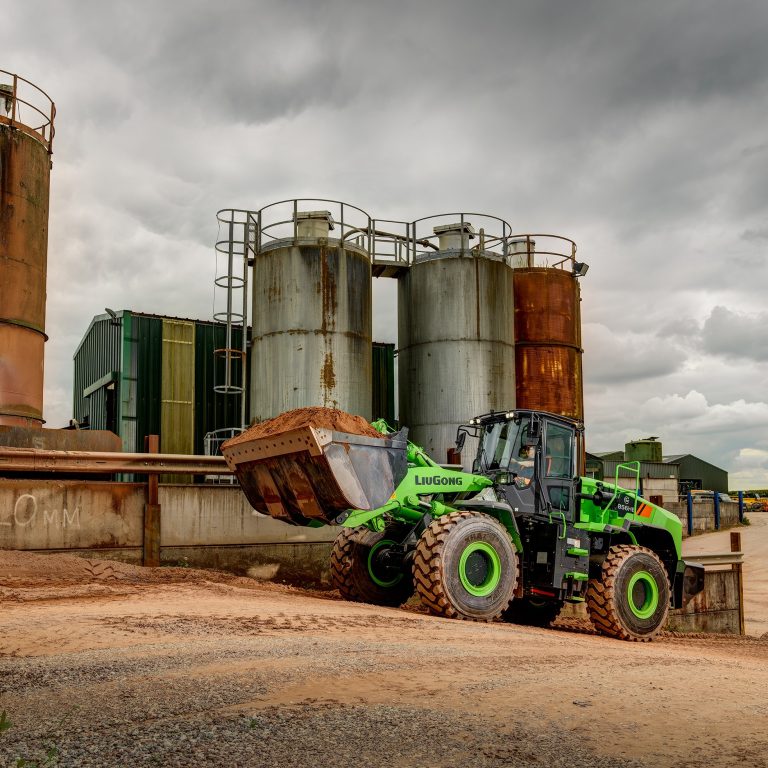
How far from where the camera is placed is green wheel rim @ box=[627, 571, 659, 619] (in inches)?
458

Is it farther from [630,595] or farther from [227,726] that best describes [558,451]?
[227,726]

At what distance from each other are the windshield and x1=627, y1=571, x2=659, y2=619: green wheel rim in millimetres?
2445

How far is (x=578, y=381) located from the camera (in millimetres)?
24328

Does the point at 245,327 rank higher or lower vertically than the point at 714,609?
higher

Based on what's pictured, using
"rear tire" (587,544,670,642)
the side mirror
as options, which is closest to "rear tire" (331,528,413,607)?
the side mirror

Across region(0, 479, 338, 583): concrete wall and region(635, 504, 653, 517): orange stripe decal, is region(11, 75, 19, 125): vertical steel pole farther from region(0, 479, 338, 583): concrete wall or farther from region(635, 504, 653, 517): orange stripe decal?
region(635, 504, 653, 517): orange stripe decal

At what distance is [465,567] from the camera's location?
9.84 metres

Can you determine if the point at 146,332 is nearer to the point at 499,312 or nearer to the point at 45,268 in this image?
the point at 45,268

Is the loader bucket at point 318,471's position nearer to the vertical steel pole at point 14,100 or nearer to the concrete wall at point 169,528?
the concrete wall at point 169,528

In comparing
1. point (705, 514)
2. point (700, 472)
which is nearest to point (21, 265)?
point (705, 514)

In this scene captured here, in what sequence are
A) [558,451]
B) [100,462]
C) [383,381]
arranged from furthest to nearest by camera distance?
[383,381] → [100,462] → [558,451]

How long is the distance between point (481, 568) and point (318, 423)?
262 cm

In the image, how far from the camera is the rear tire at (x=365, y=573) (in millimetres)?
11391

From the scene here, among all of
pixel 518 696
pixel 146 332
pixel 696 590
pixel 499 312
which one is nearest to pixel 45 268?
pixel 146 332
